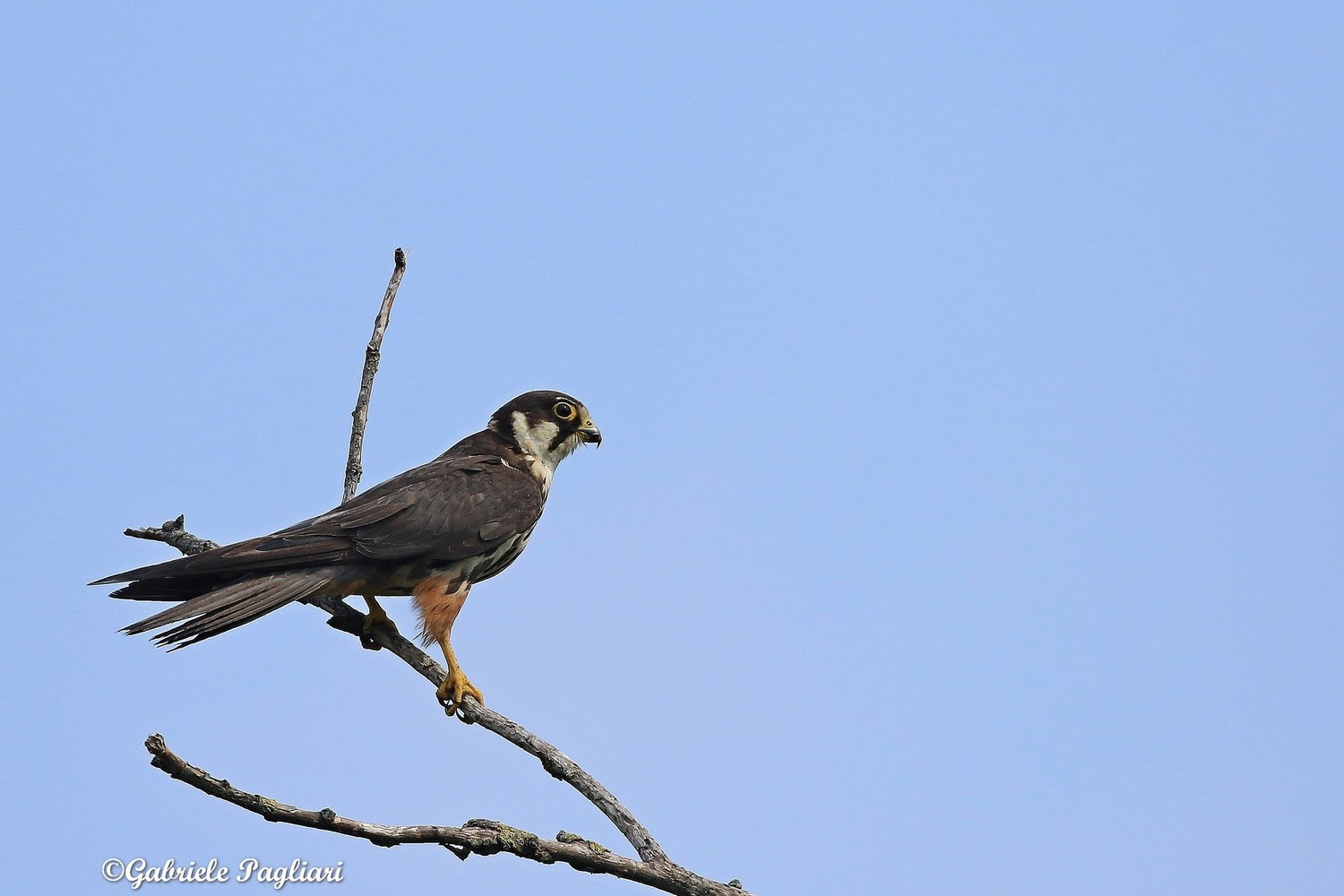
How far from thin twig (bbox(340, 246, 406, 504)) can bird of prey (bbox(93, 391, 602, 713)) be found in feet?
0.41

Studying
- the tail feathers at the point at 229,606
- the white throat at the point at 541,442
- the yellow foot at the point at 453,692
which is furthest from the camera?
the white throat at the point at 541,442

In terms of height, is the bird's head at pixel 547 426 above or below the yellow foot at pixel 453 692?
above

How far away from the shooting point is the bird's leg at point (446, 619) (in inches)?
209

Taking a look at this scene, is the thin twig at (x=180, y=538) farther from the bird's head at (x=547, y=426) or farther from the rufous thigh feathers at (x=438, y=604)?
the bird's head at (x=547, y=426)

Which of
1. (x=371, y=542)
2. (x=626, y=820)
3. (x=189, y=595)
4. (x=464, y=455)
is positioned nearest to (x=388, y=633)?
(x=371, y=542)

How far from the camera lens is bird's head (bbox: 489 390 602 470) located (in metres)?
6.94

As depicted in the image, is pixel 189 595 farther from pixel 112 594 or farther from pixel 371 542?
→ pixel 371 542

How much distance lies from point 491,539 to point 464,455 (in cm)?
86

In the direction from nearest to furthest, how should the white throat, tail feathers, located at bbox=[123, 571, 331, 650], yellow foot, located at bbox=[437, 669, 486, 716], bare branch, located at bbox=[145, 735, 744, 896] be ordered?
bare branch, located at bbox=[145, 735, 744, 896], tail feathers, located at bbox=[123, 571, 331, 650], yellow foot, located at bbox=[437, 669, 486, 716], the white throat

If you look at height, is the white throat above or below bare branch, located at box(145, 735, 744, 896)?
above

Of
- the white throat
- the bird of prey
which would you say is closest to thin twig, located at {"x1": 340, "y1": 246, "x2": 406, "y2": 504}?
the bird of prey

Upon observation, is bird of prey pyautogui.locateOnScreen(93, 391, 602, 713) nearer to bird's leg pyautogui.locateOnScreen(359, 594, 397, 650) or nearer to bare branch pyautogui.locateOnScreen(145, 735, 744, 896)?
bird's leg pyautogui.locateOnScreen(359, 594, 397, 650)

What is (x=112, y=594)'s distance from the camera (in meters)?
4.71

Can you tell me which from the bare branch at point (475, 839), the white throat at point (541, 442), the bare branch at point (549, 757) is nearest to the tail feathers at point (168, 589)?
the bare branch at point (549, 757)
